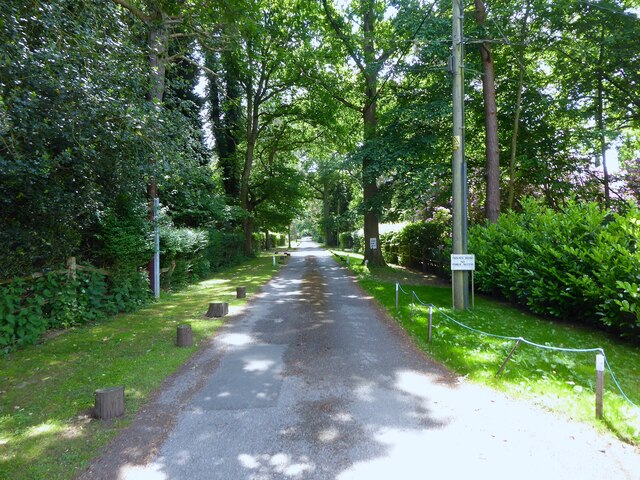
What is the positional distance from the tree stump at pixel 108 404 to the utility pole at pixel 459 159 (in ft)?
25.0

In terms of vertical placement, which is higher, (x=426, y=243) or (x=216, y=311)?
(x=426, y=243)

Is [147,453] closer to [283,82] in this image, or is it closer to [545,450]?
[545,450]

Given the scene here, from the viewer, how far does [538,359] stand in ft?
19.4

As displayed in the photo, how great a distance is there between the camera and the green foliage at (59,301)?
21.7 feet

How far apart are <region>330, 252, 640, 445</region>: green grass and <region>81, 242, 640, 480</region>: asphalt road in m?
0.28

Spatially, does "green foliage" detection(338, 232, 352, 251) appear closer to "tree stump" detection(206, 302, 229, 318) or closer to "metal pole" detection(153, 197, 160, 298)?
"metal pole" detection(153, 197, 160, 298)

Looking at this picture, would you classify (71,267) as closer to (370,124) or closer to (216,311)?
(216,311)

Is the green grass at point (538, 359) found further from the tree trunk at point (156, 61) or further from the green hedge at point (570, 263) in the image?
the tree trunk at point (156, 61)

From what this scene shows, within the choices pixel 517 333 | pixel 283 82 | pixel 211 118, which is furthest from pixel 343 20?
pixel 517 333

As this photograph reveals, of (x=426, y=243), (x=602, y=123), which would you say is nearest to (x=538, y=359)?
(x=426, y=243)

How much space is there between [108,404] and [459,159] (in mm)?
8564

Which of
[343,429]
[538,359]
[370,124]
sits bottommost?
[343,429]

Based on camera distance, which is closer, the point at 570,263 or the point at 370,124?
the point at 570,263

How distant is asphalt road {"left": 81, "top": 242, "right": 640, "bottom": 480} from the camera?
334 centimetres
